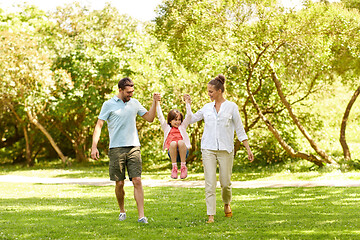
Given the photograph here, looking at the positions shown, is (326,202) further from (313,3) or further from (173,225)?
(313,3)

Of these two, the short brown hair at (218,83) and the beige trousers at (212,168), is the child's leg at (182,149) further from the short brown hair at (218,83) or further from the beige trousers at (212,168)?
the short brown hair at (218,83)

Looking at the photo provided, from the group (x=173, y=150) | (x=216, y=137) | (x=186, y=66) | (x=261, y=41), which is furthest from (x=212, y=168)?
(x=186, y=66)

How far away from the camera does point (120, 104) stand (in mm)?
8195

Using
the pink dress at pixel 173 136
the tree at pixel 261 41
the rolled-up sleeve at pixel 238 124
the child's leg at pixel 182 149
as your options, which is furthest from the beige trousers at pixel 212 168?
the tree at pixel 261 41

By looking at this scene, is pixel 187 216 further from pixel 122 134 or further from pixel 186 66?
pixel 186 66

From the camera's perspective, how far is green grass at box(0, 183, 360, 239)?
7.52 meters

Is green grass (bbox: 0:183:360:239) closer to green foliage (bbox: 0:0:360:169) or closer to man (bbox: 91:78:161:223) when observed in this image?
man (bbox: 91:78:161:223)

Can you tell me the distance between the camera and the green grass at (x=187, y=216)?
7.52 m

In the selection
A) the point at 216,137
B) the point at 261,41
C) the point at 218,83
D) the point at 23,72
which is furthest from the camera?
the point at 23,72

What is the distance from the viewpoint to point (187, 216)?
9406 mm

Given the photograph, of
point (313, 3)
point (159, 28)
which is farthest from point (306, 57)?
point (159, 28)

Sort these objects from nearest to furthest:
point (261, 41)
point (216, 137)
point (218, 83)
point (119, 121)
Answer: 1. point (119, 121)
2. point (216, 137)
3. point (218, 83)
4. point (261, 41)

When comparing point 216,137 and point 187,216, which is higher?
point 216,137

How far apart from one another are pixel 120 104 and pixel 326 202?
5248mm
